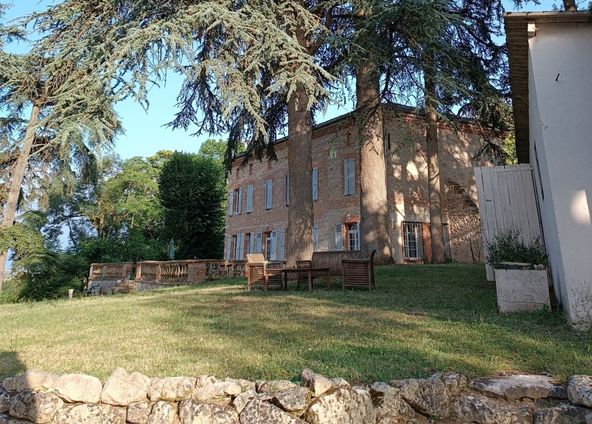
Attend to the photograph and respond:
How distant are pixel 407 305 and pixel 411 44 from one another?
19.0 ft

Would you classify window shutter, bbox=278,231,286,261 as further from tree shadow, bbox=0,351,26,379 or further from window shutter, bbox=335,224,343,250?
tree shadow, bbox=0,351,26,379

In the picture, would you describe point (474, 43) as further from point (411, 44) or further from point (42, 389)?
point (42, 389)

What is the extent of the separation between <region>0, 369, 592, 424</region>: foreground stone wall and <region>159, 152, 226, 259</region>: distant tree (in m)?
28.0

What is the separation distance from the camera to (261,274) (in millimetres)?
10336

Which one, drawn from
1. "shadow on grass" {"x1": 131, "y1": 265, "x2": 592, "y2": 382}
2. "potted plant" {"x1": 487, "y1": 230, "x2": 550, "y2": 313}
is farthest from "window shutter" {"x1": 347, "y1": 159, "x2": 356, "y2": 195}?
"potted plant" {"x1": 487, "y1": 230, "x2": 550, "y2": 313}

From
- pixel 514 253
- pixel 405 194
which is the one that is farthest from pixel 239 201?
pixel 514 253

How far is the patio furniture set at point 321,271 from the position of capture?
9352 millimetres

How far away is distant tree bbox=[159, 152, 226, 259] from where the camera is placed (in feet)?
100

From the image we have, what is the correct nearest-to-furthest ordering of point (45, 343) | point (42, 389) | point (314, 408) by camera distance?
1. point (314, 408)
2. point (42, 389)
3. point (45, 343)

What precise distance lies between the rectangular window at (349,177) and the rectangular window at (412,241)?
315 centimetres

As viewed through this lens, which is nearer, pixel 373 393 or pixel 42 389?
pixel 373 393

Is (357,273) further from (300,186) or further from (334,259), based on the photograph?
(300,186)

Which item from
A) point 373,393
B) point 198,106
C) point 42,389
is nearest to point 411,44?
point 198,106

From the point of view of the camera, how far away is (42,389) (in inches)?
123
